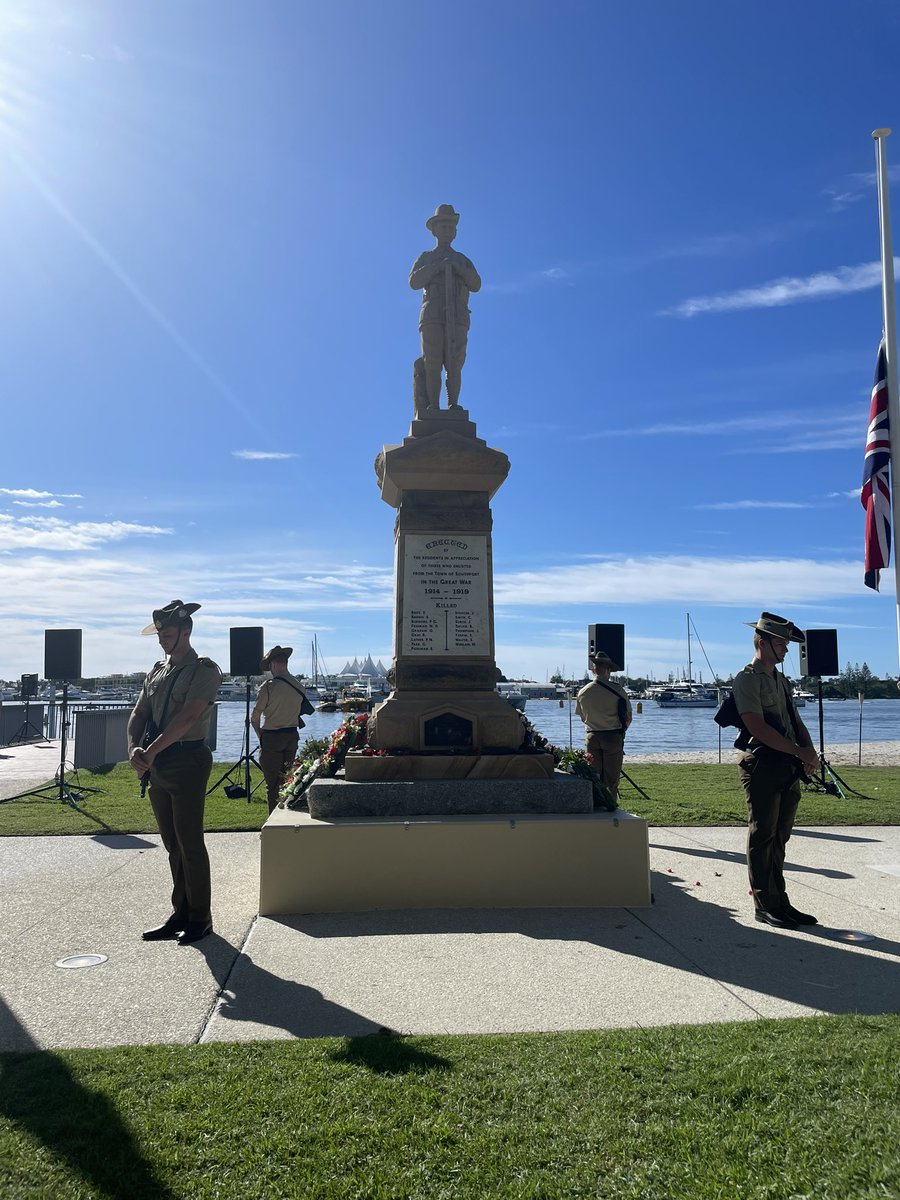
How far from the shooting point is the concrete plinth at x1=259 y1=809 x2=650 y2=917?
19.4 feet

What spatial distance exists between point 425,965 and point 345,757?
2.54 meters

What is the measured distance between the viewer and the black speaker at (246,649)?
13672 mm

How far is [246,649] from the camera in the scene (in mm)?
13836

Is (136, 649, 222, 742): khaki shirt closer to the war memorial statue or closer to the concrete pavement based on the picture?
the war memorial statue

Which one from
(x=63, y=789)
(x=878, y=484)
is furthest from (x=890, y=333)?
(x=63, y=789)

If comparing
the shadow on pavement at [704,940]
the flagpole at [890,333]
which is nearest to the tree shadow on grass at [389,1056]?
the shadow on pavement at [704,940]

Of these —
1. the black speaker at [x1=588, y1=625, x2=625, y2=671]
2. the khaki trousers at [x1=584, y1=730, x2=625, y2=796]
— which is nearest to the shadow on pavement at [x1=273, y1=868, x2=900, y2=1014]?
the khaki trousers at [x1=584, y1=730, x2=625, y2=796]

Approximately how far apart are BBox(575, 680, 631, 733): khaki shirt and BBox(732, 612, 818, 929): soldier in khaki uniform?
11.8ft

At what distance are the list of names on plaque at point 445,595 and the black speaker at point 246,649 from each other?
659 centimetres

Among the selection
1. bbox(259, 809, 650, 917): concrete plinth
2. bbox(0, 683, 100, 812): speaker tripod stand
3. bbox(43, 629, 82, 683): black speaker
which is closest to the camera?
bbox(259, 809, 650, 917): concrete plinth

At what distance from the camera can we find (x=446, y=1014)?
397 centimetres

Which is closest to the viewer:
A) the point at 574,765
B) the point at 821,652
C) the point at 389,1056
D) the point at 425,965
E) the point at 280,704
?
the point at 389,1056

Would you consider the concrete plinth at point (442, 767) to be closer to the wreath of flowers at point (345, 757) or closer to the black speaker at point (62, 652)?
the wreath of flowers at point (345, 757)

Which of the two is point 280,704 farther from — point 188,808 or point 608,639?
point 608,639
